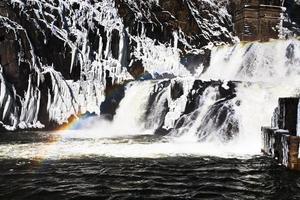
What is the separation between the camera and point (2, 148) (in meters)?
16.7

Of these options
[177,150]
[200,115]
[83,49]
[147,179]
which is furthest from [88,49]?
[147,179]

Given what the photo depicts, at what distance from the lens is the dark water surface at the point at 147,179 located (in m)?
9.19

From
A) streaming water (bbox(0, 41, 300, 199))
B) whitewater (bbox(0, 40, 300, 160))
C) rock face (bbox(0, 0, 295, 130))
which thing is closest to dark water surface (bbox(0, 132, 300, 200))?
streaming water (bbox(0, 41, 300, 199))

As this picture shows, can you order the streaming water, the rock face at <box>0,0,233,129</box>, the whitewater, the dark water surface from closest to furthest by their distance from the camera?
the dark water surface < the streaming water < the whitewater < the rock face at <box>0,0,233,129</box>

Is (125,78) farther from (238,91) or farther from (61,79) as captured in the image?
(238,91)

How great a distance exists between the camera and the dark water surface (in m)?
9.19

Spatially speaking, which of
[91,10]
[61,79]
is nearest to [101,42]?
[91,10]

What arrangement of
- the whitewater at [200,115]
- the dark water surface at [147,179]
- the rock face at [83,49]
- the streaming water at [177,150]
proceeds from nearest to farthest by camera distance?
the dark water surface at [147,179]
the streaming water at [177,150]
the whitewater at [200,115]
the rock face at [83,49]

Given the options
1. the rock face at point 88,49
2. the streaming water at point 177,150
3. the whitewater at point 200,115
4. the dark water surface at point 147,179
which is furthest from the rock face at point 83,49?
the dark water surface at point 147,179

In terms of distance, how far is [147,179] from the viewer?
1063cm

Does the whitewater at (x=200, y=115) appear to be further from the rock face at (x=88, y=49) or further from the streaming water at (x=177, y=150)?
the rock face at (x=88, y=49)

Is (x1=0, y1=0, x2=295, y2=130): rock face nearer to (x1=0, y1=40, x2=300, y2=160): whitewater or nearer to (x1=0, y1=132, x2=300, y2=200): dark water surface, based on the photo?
(x1=0, y1=40, x2=300, y2=160): whitewater

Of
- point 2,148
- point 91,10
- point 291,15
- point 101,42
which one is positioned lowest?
point 2,148

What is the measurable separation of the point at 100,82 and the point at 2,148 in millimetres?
15577
